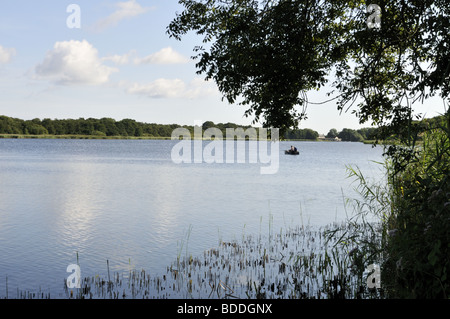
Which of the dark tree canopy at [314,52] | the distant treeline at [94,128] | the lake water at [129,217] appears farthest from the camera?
the distant treeline at [94,128]

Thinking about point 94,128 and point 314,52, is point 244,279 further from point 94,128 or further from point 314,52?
point 94,128

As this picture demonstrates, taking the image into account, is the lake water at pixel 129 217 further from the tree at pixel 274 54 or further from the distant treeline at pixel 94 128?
the distant treeline at pixel 94 128

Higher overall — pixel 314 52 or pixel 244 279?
pixel 314 52

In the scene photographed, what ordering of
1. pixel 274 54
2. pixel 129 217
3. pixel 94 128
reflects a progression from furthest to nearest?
1. pixel 94 128
2. pixel 129 217
3. pixel 274 54

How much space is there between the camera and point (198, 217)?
64.8 ft

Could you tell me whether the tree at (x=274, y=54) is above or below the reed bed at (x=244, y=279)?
above

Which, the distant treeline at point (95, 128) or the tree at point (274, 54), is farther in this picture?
the distant treeline at point (95, 128)

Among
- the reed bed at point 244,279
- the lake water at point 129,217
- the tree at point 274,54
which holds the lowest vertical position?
the lake water at point 129,217

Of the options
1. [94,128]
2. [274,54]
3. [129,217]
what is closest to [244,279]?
[274,54]

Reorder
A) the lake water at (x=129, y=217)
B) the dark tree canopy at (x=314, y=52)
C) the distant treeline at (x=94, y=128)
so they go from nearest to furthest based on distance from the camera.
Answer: the dark tree canopy at (x=314, y=52) < the lake water at (x=129, y=217) < the distant treeline at (x=94, y=128)

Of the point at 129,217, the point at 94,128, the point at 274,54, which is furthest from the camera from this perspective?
the point at 94,128

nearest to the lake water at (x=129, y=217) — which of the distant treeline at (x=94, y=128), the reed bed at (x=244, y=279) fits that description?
the reed bed at (x=244, y=279)

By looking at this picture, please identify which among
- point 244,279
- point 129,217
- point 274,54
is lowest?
point 129,217
